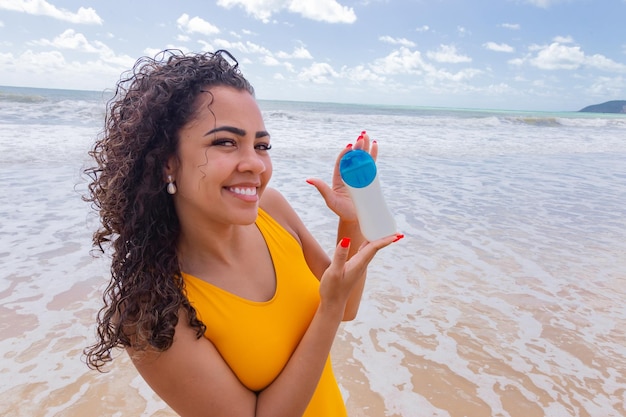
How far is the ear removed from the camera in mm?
1538

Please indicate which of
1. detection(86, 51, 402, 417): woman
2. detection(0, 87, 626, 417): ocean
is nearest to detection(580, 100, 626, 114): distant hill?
detection(0, 87, 626, 417): ocean

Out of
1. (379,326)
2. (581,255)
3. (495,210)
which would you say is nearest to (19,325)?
(379,326)

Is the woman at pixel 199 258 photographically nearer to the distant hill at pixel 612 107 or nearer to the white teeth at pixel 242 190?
the white teeth at pixel 242 190

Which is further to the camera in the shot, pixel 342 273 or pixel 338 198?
pixel 338 198

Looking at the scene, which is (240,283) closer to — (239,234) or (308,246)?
(239,234)

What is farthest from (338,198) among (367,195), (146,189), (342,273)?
(146,189)

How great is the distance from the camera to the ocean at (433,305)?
3014 millimetres

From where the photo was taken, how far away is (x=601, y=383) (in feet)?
10.4

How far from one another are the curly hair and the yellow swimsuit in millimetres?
68

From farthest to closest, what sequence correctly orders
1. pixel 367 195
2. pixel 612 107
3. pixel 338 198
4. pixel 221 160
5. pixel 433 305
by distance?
1. pixel 612 107
2. pixel 433 305
3. pixel 338 198
4. pixel 367 195
5. pixel 221 160

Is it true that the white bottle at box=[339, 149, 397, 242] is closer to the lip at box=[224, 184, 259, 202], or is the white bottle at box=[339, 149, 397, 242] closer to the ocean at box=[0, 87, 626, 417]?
the lip at box=[224, 184, 259, 202]

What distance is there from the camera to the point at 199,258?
163 centimetres

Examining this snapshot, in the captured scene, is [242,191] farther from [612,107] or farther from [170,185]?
[612,107]

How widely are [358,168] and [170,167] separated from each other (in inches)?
24.0
